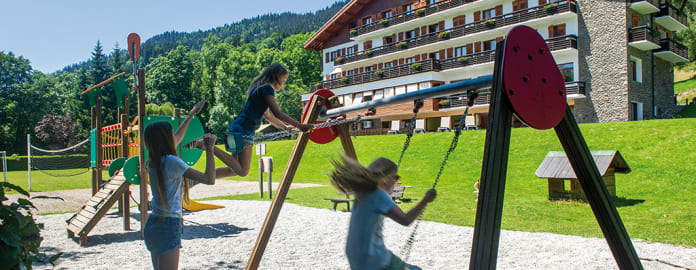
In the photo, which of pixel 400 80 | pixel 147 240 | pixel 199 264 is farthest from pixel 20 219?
pixel 400 80

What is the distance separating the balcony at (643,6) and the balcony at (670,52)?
275 cm

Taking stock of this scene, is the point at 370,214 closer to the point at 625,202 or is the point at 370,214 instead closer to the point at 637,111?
the point at 625,202

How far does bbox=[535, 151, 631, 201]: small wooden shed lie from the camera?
33.5 ft

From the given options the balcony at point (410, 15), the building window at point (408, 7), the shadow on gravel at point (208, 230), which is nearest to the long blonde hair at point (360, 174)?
→ the shadow on gravel at point (208, 230)

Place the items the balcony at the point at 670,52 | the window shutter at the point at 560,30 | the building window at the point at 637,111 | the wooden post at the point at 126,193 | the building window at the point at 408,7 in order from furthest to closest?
the building window at the point at 408,7
the balcony at the point at 670,52
the window shutter at the point at 560,30
the building window at the point at 637,111
the wooden post at the point at 126,193

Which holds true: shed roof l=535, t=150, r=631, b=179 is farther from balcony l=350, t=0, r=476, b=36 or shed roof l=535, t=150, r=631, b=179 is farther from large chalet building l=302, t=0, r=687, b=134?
balcony l=350, t=0, r=476, b=36

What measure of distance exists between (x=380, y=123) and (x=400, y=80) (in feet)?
16.9

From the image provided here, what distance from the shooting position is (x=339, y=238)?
7.73 meters

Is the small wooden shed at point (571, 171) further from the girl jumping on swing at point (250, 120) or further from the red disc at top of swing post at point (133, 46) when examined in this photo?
the red disc at top of swing post at point (133, 46)

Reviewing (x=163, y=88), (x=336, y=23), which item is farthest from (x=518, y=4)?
(x=163, y=88)

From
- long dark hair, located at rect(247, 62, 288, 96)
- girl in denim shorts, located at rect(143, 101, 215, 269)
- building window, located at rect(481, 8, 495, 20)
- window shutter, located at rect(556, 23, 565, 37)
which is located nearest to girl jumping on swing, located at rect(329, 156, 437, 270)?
girl in denim shorts, located at rect(143, 101, 215, 269)

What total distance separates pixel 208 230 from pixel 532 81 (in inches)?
291

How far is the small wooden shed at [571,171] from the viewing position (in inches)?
402

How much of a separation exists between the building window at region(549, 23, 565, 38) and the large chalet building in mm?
64
